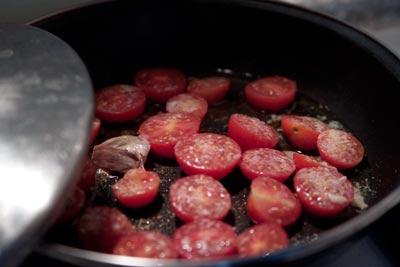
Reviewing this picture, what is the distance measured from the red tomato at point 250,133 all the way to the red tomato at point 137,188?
258 mm

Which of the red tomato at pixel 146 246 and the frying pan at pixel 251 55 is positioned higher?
the frying pan at pixel 251 55

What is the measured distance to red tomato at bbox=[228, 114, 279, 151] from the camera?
51.2 inches

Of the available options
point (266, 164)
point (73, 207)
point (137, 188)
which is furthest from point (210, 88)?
point (73, 207)

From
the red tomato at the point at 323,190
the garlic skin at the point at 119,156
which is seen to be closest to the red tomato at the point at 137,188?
the garlic skin at the point at 119,156

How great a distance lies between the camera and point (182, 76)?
1.55 metres

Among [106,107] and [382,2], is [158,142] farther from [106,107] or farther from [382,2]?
[382,2]

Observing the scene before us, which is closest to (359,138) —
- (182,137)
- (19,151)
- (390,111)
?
(390,111)

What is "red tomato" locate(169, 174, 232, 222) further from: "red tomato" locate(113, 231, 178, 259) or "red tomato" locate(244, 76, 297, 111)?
"red tomato" locate(244, 76, 297, 111)

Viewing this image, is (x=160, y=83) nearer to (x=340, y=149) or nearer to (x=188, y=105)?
(x=188, y=105)

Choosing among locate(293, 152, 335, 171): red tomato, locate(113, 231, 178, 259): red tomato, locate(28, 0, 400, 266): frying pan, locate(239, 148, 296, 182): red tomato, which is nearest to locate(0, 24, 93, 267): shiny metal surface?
locate(113, 231, 178, 259): red tomato

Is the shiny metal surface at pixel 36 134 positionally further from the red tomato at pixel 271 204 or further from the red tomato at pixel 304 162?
the red tomato at pixel 304 162

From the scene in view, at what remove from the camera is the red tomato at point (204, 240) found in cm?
99

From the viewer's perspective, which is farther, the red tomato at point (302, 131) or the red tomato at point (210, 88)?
the red tomato at point (210, 88)

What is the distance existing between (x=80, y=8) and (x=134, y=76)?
0.90 ft
